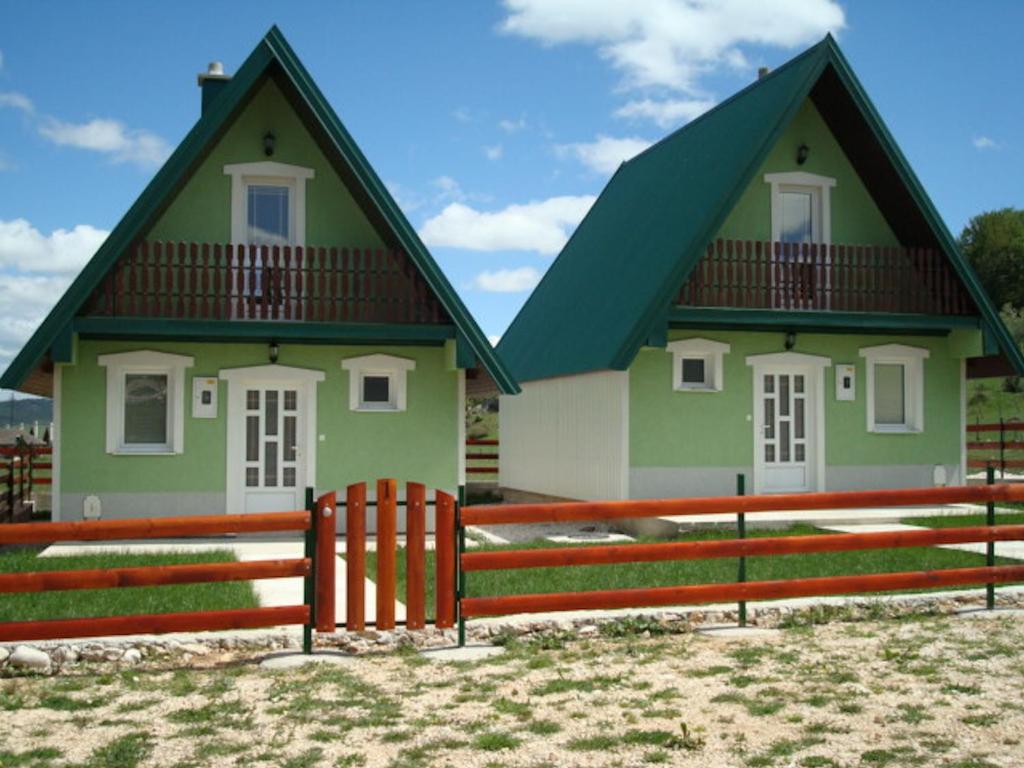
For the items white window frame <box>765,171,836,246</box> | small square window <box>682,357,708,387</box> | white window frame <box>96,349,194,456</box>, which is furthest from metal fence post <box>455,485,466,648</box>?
white window frame <box>765,171,836,246</box>

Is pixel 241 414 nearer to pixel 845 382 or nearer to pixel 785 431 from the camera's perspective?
pixel 785 431

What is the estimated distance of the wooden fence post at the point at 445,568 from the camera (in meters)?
8.99

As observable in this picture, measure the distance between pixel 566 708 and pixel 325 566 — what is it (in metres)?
2.54

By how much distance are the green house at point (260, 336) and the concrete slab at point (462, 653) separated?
321 inches

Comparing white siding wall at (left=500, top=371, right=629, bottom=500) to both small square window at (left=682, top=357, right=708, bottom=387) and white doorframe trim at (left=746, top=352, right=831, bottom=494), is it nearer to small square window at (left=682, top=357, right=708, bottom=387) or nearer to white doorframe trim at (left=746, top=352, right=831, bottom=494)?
small square window at (left=682, top=357, right=708, bottom=387)

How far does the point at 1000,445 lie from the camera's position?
26.7 meters

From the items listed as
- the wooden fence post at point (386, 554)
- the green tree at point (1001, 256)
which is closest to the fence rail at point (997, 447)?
the wooden fence post at point (386, 554)

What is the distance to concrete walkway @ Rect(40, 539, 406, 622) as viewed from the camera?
1131 centimetres

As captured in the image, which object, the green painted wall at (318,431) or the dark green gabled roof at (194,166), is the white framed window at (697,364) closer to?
the dark green gabled roof at (194,166)

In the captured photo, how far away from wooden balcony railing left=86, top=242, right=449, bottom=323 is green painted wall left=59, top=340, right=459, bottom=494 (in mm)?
627

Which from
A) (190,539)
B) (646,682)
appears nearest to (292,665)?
(646,682)

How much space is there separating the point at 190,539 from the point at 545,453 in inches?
346

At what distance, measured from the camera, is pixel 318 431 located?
17.5 metres

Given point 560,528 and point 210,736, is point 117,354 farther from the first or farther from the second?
point 210,736
